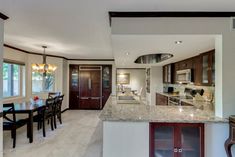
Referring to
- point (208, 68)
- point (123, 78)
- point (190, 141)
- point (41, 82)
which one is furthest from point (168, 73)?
point (123, 78)

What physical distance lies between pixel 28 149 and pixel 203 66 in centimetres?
422

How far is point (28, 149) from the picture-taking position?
3916 mm

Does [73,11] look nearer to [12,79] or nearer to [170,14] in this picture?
[170,14]

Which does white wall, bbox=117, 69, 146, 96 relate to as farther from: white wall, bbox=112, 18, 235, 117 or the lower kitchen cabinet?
the lower kitchen cabinet

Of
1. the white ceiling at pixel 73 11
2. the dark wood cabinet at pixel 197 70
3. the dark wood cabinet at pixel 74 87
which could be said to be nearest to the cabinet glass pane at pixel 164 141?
the white ceiling at pixel 73 11

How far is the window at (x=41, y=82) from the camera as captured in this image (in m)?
7.22

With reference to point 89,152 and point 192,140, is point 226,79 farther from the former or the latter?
point 89,152

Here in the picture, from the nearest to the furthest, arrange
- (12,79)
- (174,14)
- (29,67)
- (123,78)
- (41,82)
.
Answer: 1. (174,14)
2. (12,79)
3. (29,67)
4. (41,82)
5. (123,78)

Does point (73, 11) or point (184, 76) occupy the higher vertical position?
point (73, 11)

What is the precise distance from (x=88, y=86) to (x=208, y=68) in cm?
600

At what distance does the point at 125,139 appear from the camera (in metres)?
2.62

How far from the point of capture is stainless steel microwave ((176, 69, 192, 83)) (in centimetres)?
539

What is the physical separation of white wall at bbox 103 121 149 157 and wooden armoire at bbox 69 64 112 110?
6.69 metres

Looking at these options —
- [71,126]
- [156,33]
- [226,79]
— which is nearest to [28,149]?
[71,126]
